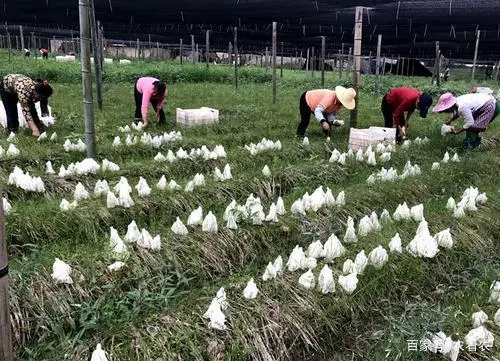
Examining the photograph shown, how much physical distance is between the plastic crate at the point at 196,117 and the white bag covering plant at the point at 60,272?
16.1 feet

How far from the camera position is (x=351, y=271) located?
345cm

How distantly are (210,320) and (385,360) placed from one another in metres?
1.01

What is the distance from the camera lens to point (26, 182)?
4402 millimetres

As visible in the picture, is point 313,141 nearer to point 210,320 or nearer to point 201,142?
point 201,142

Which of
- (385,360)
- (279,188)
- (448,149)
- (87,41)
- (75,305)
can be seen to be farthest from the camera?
(448,149)

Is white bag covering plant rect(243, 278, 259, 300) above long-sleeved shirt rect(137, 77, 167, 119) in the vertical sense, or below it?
below

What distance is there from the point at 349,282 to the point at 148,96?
16.6 ft

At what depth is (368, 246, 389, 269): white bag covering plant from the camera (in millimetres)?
3547

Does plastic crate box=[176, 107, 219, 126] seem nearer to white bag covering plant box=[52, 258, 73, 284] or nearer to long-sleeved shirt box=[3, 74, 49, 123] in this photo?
long-sleeved shirt box=[3, 74, 49, 123]

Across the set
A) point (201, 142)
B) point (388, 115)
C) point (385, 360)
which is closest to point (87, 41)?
point (201, 142)

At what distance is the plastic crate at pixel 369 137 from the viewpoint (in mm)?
6828

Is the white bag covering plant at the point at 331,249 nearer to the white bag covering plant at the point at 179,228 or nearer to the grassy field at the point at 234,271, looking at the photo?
the grassy field at the point at 234,271

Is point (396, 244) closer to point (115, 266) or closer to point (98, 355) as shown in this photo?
point (115, 266)

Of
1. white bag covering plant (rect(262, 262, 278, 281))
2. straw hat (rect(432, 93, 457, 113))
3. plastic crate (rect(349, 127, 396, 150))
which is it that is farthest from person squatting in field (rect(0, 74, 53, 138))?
straw hat (rect(432, 93, 457, 113))
